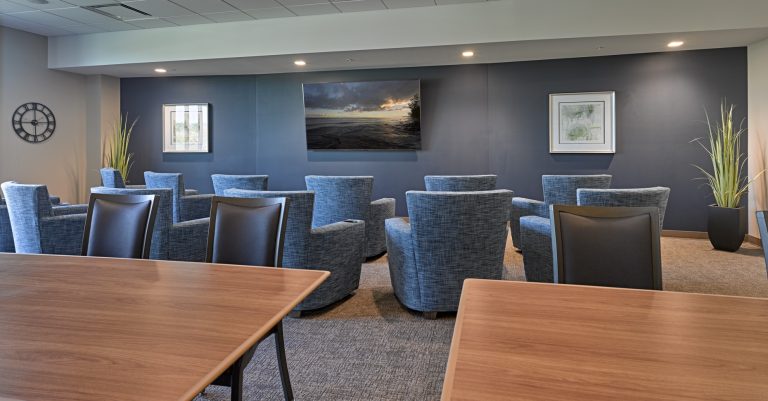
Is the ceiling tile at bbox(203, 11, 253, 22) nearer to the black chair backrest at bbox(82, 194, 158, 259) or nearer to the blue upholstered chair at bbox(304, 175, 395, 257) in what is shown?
the blue upholstered chair at bbox(304, 175, 395, 257)

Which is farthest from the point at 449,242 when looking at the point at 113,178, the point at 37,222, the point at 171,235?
the point at 113,178

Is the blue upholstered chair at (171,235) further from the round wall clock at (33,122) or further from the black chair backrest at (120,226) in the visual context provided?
the round wall clock at (33,122)

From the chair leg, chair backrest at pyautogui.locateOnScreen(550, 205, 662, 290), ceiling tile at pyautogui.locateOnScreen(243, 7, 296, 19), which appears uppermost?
ceiling tile at pyautogui.locateOnScreen(243, 7, 296, 19)

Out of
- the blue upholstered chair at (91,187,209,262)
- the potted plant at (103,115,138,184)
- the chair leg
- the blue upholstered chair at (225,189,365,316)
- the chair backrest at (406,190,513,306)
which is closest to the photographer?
the chair leg

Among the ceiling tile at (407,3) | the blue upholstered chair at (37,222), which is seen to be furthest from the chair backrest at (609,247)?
the ceiling tile at (407,3)

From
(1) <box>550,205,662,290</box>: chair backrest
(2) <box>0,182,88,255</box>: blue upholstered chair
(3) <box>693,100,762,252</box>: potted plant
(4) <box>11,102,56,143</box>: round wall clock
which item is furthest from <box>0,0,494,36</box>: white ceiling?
(1) <box>550,205,662,290</box>: chair backrest

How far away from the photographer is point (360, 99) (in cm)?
659

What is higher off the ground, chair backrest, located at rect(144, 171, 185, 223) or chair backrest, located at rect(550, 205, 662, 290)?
chair backrest, located at rect(144, 171, 185, 223)

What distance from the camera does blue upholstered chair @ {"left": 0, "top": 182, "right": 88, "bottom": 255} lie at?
117 inches

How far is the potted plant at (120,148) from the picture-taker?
7133 mm

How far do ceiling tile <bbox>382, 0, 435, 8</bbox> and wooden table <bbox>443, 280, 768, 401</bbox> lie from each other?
4562 millimetres

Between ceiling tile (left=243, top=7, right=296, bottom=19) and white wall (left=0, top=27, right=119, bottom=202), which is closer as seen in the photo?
ceiling tile (left=243, top=7, right=296, bottom=19)

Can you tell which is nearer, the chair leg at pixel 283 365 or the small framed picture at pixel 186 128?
the chair leg at pixel 283 365

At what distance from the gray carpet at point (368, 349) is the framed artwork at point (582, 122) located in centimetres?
254
